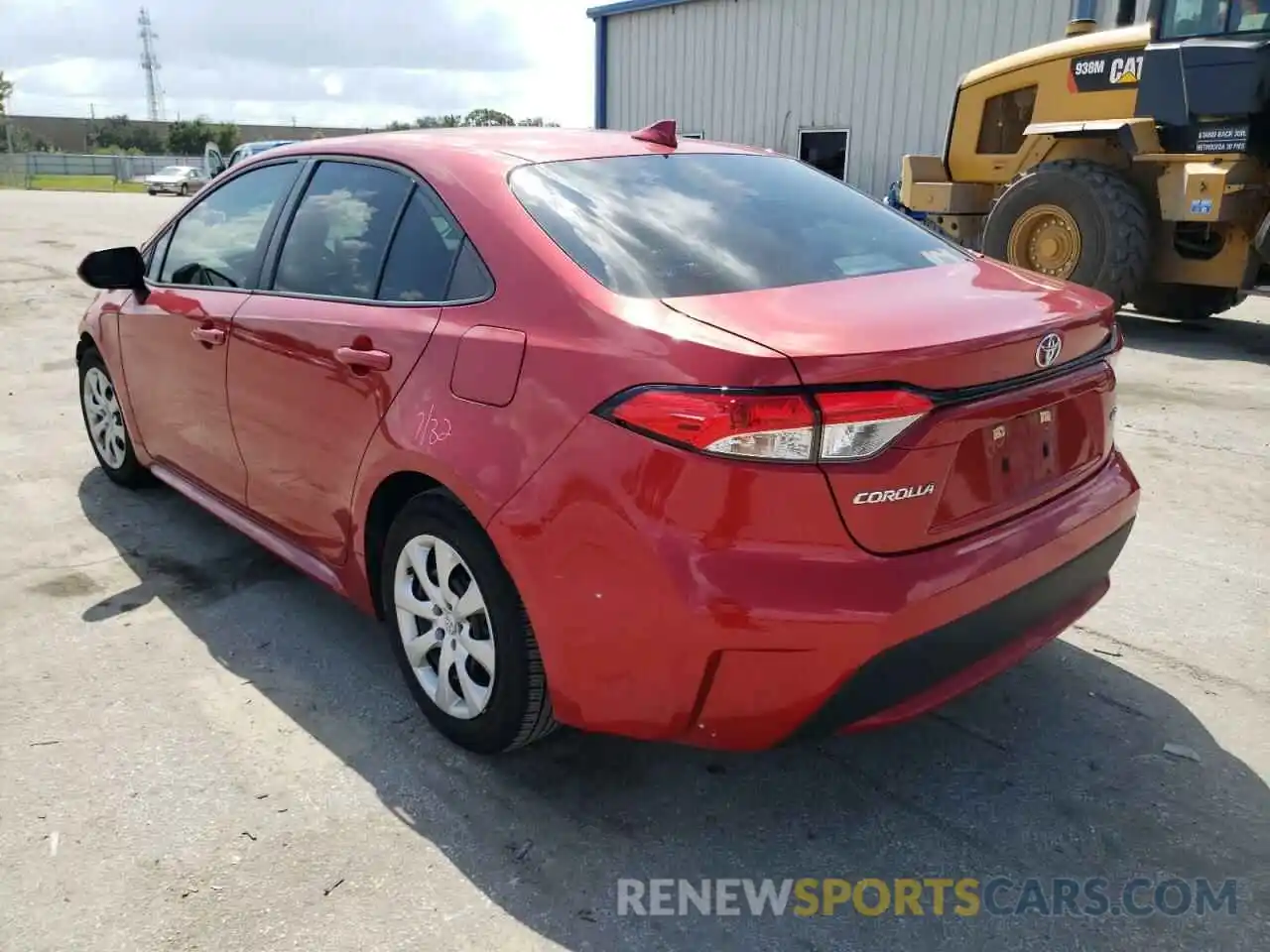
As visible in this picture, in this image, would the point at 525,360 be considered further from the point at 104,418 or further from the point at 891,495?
the point at 104,418

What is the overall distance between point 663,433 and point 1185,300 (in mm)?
9252

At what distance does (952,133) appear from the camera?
10789 mm

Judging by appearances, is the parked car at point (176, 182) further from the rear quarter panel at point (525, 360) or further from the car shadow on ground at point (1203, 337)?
the rear quarter panel at point (525, 360)

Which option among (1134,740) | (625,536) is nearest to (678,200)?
(625,536)

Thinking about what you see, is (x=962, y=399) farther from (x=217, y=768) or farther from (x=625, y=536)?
(x=217, y=768)

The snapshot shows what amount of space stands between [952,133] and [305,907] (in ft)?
34.5

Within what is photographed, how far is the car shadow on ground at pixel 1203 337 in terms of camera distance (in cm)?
814

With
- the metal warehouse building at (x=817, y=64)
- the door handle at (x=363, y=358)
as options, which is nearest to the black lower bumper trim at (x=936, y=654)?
the door handle at (x=363, y=358)

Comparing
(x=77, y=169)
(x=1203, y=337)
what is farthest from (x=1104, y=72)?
(x=77, y=169)

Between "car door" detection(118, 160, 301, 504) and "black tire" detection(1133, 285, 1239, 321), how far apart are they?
324 inches

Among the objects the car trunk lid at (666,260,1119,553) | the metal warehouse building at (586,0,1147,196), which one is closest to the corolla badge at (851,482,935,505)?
the car trunk lid at (666,260,1119,553)

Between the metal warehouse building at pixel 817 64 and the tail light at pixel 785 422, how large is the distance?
1337 centimetres

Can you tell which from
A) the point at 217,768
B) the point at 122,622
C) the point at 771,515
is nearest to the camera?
the point at 771,515

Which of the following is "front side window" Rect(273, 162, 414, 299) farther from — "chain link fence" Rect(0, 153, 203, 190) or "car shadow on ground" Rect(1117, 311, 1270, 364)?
"chain link fence" Rect(0, 153, 203, 190)
